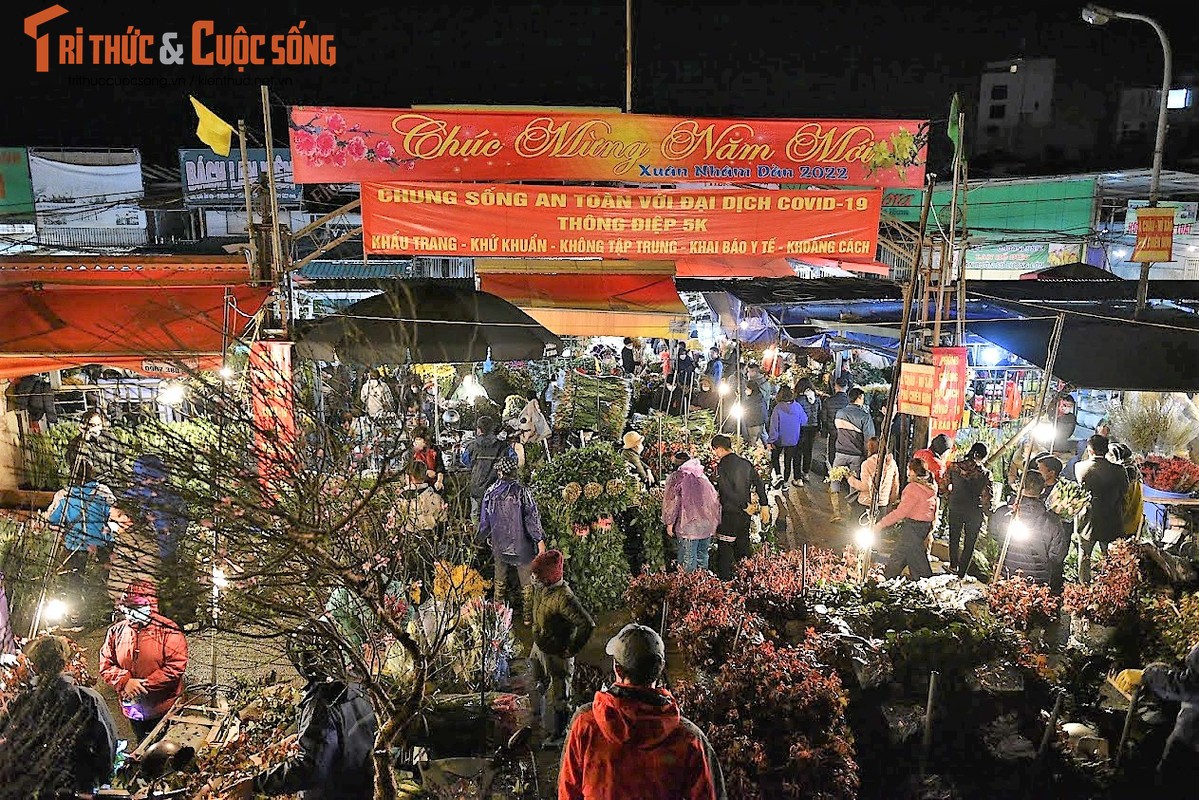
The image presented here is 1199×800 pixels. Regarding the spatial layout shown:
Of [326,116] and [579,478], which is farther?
[579,478]

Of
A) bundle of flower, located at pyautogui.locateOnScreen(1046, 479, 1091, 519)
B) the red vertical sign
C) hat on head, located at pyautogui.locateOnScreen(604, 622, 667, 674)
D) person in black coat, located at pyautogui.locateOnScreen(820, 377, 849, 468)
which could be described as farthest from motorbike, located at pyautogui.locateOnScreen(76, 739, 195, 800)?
person in black coat, located at pyautogui.locateOnScreen(820, 377, 849, 468)

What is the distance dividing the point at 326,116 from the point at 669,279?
5.29m

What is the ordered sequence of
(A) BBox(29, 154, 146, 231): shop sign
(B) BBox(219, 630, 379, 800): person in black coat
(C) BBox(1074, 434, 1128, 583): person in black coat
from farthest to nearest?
(A) BBox(29, 154, 146, 231): shop sign → (C) BBox(1074, 434, 1128, 583): person in black coat → (B) BBox(219, 630, 379, 800): person in black coat

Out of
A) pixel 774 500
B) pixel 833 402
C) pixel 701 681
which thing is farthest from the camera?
pixel 833 402

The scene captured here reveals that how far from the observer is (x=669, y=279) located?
35.2 ft

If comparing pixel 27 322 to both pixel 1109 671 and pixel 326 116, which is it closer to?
pixel 326 116

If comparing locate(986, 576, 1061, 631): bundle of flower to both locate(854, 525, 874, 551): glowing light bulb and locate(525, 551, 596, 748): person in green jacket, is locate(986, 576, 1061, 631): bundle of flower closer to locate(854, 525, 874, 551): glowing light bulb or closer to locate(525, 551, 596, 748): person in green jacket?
locate(854, 525, 874, 551): glowing light bulb

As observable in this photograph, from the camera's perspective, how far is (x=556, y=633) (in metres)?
5.75

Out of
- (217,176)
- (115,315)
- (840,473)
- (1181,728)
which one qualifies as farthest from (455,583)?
(217,176)

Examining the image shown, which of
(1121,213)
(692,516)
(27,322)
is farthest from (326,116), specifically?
(1121,213)

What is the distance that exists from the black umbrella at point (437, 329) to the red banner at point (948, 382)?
3.63 metres

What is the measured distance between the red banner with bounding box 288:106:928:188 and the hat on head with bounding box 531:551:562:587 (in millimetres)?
3365

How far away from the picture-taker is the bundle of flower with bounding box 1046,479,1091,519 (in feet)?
28.0

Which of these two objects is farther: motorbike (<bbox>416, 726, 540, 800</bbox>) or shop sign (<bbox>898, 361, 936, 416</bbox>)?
shop sign (<bbox>898, 361, 936, 416</bbox>)
